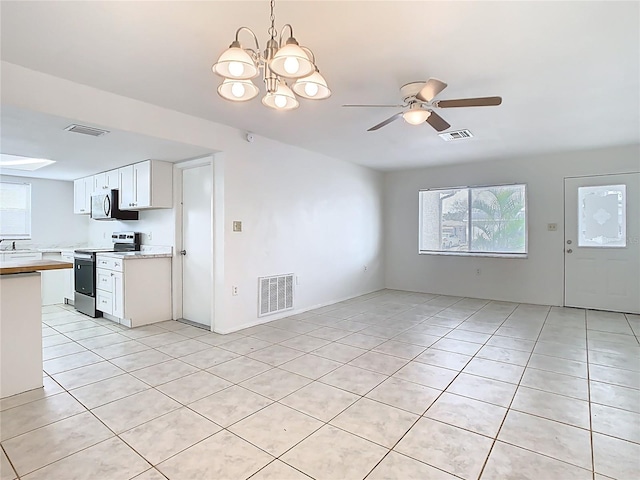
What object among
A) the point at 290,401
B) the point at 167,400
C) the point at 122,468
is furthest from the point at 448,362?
the point at 122,468

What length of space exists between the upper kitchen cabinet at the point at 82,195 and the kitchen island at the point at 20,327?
148 inches

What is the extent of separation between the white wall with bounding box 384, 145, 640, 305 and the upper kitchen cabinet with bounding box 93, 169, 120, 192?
499 centimetres

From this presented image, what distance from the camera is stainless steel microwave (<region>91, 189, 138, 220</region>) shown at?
5.28 meters

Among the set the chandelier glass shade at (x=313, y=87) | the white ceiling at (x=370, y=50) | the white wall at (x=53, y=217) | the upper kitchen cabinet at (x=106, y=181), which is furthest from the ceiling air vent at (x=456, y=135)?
the white wall at (x=53, y=217)

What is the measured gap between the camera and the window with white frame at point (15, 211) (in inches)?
235

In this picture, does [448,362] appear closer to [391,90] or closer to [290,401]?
[290,401]

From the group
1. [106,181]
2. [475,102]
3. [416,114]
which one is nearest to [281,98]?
[416,114]

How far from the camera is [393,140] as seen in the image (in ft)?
15.7

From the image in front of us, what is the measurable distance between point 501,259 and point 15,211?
8.59 meters

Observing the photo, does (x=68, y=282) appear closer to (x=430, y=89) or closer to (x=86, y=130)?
(x=86, y=130)

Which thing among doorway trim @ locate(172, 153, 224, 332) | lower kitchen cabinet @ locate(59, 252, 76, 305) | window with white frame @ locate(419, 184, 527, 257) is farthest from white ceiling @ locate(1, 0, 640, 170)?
lower kitchen cabinet @ locate(59, 252, 76, 305)

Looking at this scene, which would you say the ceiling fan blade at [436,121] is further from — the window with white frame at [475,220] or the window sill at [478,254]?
the window sill at [478,254]

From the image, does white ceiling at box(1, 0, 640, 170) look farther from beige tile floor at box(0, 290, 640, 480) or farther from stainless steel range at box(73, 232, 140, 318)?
stainless steel range at box(73, 232, 140, 318)

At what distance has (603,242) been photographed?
5316 mm
